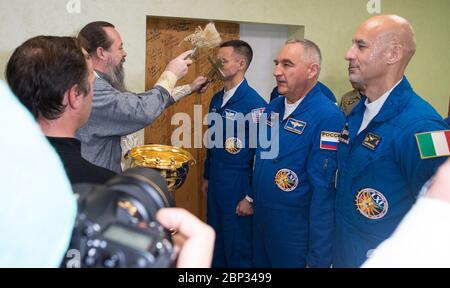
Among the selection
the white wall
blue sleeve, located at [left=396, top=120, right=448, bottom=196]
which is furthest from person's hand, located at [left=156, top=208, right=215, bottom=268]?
the white wall

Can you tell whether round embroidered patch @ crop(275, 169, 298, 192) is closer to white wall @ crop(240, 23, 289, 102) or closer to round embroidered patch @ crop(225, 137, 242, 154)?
round embroidered patch @ crop(225, 137, 242, 154)

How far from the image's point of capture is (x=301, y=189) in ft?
6.79

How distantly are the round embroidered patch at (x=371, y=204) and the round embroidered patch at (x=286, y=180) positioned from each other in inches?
20.5

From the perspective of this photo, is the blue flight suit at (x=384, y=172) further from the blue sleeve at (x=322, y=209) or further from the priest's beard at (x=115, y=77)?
the priest's beard at (x=115, y=77)

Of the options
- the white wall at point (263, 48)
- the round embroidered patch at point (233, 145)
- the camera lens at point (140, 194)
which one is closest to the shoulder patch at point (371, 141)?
the camera lens at point (140, 194)

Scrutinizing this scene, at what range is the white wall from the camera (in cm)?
374

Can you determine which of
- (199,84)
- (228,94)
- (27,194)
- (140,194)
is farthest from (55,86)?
(228,94)

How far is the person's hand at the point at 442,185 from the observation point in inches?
17.3

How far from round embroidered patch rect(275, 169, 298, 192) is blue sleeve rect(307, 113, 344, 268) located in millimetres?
109

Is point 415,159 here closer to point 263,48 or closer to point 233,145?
point 233,145

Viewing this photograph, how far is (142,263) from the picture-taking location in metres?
0.48

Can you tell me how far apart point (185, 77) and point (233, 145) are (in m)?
1.07

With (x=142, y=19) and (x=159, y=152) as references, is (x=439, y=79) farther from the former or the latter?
(x=159, y=152)

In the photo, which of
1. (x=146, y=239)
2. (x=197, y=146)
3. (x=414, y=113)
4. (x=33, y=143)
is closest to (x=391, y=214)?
(x=414, y=113)
